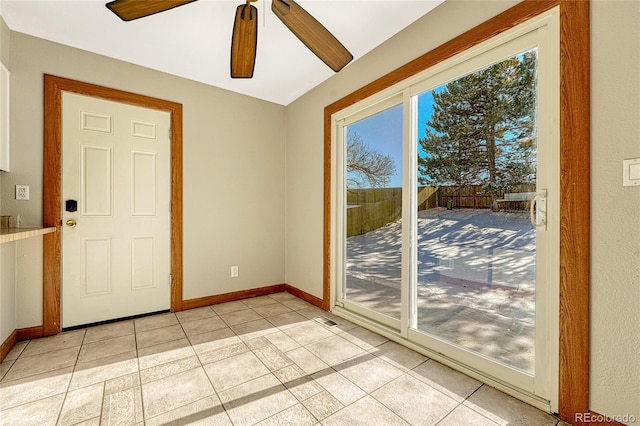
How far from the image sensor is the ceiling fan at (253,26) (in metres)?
1.57

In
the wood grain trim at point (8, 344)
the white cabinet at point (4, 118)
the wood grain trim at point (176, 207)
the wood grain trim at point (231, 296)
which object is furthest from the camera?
the wood grain trim at point (231, 296)

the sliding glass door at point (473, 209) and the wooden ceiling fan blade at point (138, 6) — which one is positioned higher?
the wooden ceiling fan blade at point (138, 6)

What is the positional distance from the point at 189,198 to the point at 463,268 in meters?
2.82

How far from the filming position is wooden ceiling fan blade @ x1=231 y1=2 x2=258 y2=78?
1.69 meters

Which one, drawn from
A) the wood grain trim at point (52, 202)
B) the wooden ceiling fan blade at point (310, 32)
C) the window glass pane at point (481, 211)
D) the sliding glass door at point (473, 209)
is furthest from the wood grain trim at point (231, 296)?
the wooden ceiling fan blade at point (310, 32)

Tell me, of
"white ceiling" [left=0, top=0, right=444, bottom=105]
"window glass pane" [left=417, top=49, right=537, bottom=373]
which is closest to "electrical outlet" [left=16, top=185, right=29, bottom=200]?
"white ceiling" [left=0, top=0, right=444, bottom=105]

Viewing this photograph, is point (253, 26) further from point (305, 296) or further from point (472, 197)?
point (305, 296)

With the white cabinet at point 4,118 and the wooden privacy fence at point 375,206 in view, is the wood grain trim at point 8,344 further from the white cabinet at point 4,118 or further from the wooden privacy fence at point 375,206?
the wooden privacy fence at point 375,206

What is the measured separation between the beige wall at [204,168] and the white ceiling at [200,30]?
180 mm

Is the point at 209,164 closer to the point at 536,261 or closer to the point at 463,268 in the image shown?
the point at 463,268

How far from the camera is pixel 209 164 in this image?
3.34m
